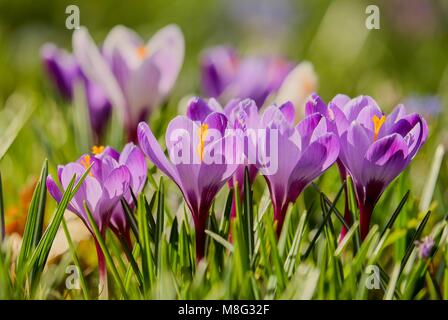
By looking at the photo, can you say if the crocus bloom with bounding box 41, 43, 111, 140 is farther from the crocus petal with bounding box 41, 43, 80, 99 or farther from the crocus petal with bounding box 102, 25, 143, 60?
the crocus petal with bounding box 102, 25, 143, 60

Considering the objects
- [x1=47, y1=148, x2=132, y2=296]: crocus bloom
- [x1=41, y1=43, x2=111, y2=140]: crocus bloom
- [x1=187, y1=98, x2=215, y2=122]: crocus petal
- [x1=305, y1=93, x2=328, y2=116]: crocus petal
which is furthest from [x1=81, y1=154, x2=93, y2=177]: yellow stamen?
[x1=41, y1=43, x2=111, y2=140]: crocus bloom

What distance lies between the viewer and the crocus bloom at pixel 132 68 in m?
1.14

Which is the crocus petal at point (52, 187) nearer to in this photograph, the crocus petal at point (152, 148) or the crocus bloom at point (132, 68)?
the crocus petal at point (152, 148)

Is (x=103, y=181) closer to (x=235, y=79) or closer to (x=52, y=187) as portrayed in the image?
(x=52, y=187)

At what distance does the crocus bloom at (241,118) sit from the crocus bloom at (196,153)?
0.02 m

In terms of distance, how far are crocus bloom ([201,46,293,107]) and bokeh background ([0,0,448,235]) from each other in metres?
0.27

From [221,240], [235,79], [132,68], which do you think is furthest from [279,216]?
[235,79]

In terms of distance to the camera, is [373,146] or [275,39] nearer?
[373,146]

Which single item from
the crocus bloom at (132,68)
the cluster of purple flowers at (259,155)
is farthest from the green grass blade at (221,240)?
the crocus bloom at (132,68)

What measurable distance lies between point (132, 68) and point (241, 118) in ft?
1.37

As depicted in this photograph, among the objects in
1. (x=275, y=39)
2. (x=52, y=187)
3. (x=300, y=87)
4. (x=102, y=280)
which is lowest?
A: (x=102, y=280)

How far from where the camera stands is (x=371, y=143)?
0.76 metres

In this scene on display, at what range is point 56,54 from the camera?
133 centimetres
